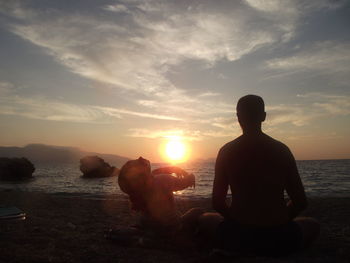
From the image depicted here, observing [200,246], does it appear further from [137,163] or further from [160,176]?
[137,163]

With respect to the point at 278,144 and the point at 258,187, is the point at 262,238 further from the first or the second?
the point at 278,144

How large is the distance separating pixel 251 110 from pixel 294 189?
3.79 feet

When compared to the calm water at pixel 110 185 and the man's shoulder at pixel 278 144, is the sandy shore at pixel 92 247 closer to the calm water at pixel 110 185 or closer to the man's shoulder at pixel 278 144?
the man's shoulder at pixel 278 144

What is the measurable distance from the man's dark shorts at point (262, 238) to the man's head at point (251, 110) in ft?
4.41

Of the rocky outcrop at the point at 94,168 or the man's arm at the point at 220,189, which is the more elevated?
the man's arm at the point at 220,189

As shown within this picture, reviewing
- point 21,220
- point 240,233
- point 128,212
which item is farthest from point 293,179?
point 128,212

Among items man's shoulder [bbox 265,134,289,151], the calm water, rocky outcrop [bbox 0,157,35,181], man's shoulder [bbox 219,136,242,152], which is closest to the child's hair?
man's shoulder [bbox 219,136,242,152]

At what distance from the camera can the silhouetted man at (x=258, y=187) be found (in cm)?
399

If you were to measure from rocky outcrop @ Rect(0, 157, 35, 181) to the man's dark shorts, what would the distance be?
158ft

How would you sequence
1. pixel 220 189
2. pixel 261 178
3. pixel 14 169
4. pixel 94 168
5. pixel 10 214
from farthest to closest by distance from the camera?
pixel 94 168, pixel 14 169, pixel 10 214, pixel 220 189, pixel 261 178

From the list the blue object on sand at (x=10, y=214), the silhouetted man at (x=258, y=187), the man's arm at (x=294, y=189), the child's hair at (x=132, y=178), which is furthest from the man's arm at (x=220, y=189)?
the blue object on sand at (x=10, y=214)

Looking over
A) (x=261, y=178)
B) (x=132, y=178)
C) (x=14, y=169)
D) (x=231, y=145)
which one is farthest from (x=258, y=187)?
(x=14, y=169)

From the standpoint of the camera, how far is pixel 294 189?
4.11 metres

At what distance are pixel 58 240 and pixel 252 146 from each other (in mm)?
3790
